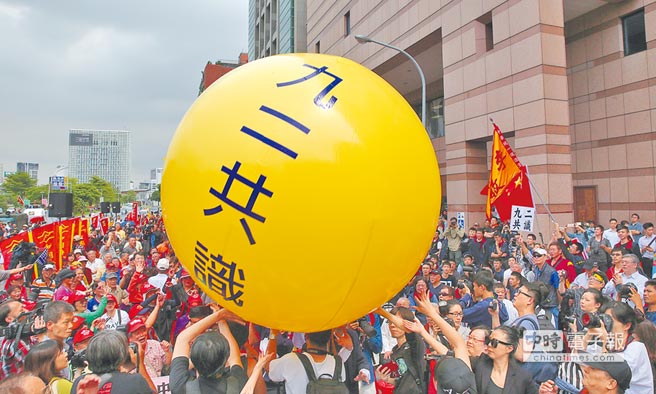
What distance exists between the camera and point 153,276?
6395 mm

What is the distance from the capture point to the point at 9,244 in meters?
8.98

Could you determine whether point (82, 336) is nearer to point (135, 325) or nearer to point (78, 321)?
point (78, 321)

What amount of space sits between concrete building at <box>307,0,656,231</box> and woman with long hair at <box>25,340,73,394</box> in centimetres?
1273

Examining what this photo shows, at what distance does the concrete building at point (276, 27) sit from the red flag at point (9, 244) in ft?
105

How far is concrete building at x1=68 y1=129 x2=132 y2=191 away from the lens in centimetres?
17075

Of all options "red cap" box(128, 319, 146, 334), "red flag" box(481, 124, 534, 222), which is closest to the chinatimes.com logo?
"red cap" box(128, 319, 146, 334)

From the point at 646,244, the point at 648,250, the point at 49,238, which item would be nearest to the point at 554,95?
the point at 646,244

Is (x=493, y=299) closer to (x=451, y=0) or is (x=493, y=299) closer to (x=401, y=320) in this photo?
(x=401, y=320)

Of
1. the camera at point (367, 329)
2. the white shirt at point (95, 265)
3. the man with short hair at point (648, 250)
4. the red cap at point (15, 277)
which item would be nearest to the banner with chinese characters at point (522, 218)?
the man with short hair at point (648, 250)

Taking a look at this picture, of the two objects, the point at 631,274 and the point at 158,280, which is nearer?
the point at 631,274

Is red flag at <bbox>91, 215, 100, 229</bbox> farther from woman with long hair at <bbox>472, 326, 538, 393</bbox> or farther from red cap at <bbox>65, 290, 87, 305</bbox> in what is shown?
woman with long hair at <bbox>472, 326, 538, 393</bbox>

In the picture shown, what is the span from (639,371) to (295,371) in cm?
240

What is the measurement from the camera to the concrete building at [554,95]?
520 inches

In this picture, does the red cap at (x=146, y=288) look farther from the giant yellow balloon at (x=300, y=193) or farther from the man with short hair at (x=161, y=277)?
the giant yellow balloon at (x=300, y=193)
